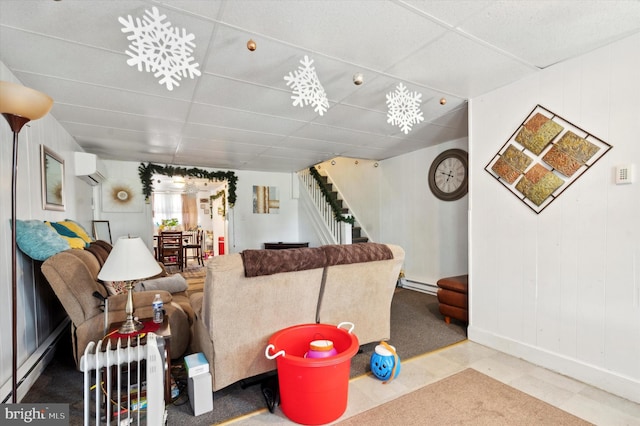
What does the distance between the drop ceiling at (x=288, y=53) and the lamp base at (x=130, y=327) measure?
5.97ft

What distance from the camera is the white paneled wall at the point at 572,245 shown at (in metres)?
1.95

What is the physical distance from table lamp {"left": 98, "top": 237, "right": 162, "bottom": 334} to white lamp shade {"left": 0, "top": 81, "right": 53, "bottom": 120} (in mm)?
826

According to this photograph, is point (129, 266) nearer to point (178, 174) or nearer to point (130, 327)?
point (130, 327)

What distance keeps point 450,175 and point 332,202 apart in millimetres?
2294

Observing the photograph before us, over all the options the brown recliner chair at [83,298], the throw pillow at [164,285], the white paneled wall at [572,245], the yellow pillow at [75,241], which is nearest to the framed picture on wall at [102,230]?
the yellow pillow at [75,241]

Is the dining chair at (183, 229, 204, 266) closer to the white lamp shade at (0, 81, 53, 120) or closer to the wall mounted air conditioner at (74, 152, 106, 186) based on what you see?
the wall mounted air conditioner at (74, 152, 106, 186)

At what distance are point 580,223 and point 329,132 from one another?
2.73 metres

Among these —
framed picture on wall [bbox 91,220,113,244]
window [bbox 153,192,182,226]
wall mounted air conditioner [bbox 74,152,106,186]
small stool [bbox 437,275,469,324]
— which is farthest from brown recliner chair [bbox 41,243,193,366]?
window [bbox 153,192,182,226]

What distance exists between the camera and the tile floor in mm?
1774

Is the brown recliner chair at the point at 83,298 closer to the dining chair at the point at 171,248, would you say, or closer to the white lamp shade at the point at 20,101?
the white lamp shade at the point at 20,101

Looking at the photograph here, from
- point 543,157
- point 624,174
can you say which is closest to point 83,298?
point 543,157

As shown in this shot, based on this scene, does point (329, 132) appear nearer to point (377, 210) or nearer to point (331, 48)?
point (331, 48)

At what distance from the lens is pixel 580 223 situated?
2.18 meters

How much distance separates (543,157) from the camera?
2.39 metres
